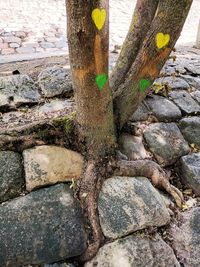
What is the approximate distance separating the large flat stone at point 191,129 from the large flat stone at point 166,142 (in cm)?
8

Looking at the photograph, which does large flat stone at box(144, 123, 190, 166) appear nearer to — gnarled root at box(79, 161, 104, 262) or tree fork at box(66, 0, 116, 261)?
tree fork at box(66, 0, 116, 261)

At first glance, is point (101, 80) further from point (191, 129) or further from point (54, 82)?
point (191, 129)

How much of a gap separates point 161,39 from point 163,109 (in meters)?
1.22

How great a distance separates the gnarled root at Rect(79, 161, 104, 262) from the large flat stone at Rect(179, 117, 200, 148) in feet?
3.75

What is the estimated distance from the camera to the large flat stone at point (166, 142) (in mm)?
2953

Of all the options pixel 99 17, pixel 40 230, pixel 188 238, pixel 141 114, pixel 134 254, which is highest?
pixel 99 17

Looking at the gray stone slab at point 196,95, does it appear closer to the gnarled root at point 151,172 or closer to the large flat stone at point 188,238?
the gnarled root at point 151,172

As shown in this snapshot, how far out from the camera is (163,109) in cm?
329

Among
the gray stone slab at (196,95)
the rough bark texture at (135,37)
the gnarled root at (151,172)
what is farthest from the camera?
the gray stone slab at (196,95)

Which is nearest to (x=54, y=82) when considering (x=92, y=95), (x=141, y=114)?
(x=141, y=114)

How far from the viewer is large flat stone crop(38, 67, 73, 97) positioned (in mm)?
3248

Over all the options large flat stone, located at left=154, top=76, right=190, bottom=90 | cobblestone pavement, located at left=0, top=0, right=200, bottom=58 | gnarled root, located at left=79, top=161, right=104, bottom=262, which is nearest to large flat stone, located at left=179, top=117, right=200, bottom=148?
large flat stone, located at left=154, top=76, right=190, bottom=90

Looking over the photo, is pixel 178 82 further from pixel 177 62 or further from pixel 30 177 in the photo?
pixel 30 177

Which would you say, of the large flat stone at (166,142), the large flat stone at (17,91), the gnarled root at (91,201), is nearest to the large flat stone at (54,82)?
the large flat stone at (17,91)
